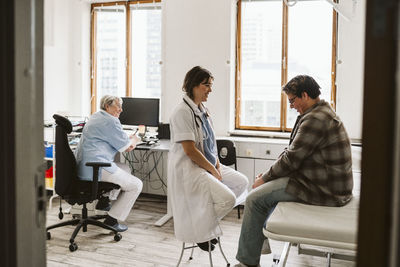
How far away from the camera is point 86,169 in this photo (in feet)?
11.6

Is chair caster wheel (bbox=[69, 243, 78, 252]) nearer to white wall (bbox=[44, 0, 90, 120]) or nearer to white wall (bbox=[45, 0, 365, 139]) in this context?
white wall (bbox=[45, 0, 365, 139])

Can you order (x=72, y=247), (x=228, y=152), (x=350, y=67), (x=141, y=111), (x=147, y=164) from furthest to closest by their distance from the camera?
1. (x=147, y=164)
2. (x=141, y=111)
3. (x=350, y=67)
4. (x=228, y=152)
5. (x=72, y=247)

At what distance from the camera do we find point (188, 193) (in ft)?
8.68

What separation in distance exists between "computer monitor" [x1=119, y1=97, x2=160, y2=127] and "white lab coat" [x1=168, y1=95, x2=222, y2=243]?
1832 mm

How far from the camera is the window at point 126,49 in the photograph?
206 inches

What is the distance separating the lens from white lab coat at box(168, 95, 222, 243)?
2619 mm

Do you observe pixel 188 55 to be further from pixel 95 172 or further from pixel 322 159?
pixel 322 159

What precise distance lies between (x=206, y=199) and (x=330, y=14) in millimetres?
2861

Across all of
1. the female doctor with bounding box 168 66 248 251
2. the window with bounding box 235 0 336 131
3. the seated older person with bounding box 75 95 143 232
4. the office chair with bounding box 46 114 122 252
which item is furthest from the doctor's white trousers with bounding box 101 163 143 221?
the window with bounding box 235 0 336 131

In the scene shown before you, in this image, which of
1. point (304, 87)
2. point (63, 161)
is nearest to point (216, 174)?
point (304, 87)

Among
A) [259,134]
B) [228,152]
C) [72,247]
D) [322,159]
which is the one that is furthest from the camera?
[259,134]

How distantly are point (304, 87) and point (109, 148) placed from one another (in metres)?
1.84

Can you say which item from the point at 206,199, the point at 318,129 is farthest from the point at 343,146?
the point at 206,199

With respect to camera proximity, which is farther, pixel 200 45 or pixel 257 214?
pixel 200 45
